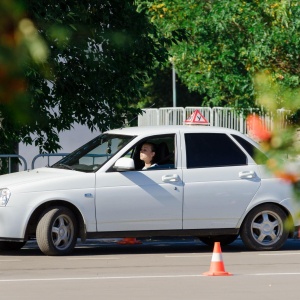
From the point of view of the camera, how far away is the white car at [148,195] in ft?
43.1

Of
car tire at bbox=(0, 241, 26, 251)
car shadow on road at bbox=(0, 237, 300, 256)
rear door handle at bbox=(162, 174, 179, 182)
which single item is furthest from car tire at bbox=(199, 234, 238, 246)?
car tire at bbox=(0, 241, 26, 251)

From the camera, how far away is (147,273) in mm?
11352

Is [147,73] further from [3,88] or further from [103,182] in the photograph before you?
[3,88]

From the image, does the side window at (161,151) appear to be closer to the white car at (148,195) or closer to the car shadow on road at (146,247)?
the white car at (148,195)

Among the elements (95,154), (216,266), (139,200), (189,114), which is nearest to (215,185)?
(139,200)

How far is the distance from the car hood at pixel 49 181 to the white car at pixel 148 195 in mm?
12

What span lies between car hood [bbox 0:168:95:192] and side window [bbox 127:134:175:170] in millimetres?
744

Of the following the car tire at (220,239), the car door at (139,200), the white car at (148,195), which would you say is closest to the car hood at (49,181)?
the white car at (148,195)

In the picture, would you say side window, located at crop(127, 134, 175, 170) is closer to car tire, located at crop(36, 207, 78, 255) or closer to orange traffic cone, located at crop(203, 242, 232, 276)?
car tire, located at crop(36, 207, 78, 255)

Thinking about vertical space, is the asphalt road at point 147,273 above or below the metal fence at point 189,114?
below

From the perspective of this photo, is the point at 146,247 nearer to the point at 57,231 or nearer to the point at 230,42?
the point at 57,231

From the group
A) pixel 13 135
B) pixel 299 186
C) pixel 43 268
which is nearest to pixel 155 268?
pixel 43 268

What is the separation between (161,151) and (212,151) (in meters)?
0.65

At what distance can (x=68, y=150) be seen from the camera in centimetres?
3077
